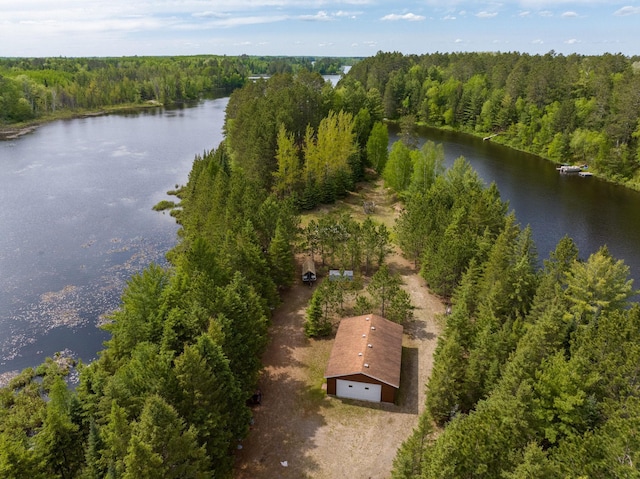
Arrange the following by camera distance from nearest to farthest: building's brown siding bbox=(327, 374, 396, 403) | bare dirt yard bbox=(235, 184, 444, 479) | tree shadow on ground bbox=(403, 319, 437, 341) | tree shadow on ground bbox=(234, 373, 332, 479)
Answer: tree shadow on ground bbox=(234, 373, 332, 479)
bare dirt yard bbox=(235, 184, 444, 479)
building's brown siding bbox=(327, 374, 396, 403)
tree shadow on ground bbox=(403, 319, 437, 341)

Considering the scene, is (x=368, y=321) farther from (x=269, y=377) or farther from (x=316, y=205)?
(x=316, y=205)

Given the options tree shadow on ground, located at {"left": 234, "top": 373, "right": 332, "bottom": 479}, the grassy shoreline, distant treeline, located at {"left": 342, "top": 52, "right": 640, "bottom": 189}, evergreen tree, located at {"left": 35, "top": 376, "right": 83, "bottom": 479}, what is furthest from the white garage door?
the grassy shoreline

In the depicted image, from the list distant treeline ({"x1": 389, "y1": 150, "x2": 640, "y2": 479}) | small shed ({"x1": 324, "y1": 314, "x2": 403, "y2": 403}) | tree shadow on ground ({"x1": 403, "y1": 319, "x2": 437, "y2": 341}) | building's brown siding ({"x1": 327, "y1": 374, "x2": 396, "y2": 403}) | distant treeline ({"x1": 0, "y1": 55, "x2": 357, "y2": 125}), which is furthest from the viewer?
distant treeline ({"x1": 0, "y1": 55, "x2": 357, "y2": 125})

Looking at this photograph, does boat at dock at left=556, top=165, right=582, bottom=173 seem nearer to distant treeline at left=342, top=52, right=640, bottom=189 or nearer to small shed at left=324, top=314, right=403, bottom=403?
distant treeline at left=342, top=52, right=640, bottom=189

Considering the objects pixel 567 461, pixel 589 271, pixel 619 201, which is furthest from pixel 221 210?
pixel 619 201

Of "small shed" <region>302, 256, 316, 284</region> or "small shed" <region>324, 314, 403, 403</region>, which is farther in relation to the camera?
"small shed" <region>302, 256, 316, 284</region>

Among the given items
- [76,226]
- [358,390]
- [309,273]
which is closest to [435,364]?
[358,390]
